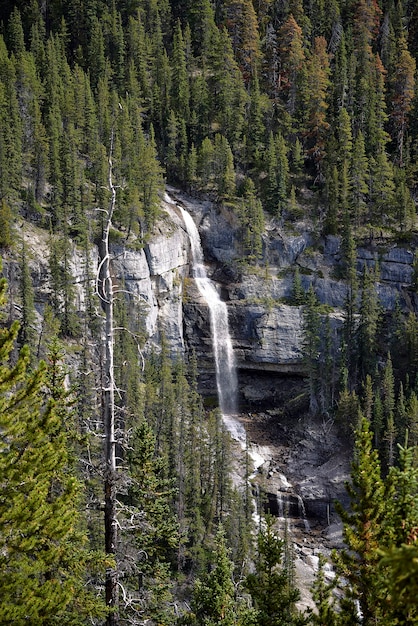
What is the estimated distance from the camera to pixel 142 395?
200 ft

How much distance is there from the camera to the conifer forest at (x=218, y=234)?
54000mm

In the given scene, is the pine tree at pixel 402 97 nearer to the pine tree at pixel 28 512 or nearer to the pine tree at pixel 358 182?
the pine tree at pixel 358 182

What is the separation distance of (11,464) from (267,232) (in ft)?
241

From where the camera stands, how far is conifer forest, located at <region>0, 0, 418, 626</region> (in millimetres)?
54000

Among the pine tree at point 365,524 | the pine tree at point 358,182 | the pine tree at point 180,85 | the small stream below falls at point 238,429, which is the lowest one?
the small stream below falls at point 238,429

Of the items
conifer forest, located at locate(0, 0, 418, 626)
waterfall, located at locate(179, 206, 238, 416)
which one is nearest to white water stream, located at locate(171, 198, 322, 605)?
waterfall, located at locate(179, 206, 238, 416)

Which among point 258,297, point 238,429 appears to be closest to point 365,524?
point 238,429

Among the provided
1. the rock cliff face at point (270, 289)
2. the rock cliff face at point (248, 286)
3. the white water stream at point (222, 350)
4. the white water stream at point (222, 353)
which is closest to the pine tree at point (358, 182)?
the rock cliff face at point (270, 289)

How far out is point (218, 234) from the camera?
84625mm

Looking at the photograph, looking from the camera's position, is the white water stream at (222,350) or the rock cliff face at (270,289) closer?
the white water stream at (222,350)

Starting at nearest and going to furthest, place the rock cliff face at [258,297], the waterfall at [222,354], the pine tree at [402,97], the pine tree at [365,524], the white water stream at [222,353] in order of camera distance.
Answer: the pine tree at [365,524], the rock cliff face at [258,297], the white water stream at [222,353], the waterfall at [222,354], the pine tree at [402,97]

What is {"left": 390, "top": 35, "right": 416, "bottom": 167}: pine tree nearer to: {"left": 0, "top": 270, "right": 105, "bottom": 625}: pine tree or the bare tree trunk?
the bare tree trunk

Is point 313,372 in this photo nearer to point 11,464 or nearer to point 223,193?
point 223,193

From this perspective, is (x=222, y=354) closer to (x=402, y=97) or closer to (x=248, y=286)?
(x=248, y=286)
